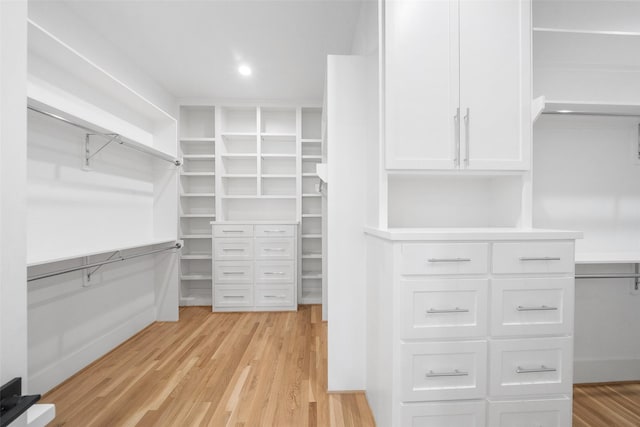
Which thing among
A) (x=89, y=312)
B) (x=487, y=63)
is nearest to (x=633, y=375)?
(x=487, y=63)

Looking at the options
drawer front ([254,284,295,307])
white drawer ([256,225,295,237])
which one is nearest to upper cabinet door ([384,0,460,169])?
white drawer ([256,225,295,237])

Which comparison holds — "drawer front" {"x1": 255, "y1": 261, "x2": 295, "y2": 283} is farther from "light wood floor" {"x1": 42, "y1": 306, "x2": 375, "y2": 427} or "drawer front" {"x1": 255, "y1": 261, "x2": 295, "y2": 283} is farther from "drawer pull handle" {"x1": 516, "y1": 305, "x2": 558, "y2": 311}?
"drawer pull handle" {"x1": 516, "y1": 305, "x2": 558, "y2": 311}

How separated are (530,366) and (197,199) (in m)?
3.74

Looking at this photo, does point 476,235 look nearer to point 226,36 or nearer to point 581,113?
point 581,113

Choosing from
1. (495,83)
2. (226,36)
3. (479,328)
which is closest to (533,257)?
(479,328)

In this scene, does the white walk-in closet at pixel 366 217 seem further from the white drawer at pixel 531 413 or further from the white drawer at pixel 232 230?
the white drawer at pixel 232 230

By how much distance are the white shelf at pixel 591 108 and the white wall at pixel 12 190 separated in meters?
2.16

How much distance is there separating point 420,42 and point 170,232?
9.15 feet

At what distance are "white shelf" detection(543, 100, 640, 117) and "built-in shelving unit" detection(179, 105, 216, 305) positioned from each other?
3325mm

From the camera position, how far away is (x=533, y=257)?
1305 mm

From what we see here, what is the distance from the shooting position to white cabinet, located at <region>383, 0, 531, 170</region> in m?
1.48

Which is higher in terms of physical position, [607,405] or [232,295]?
[232,295]

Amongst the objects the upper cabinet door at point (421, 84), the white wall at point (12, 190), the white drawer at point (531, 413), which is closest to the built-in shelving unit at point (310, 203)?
the upper cabinet door at point (421, 84)

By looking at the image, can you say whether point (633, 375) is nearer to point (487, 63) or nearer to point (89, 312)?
point (487, 63)
